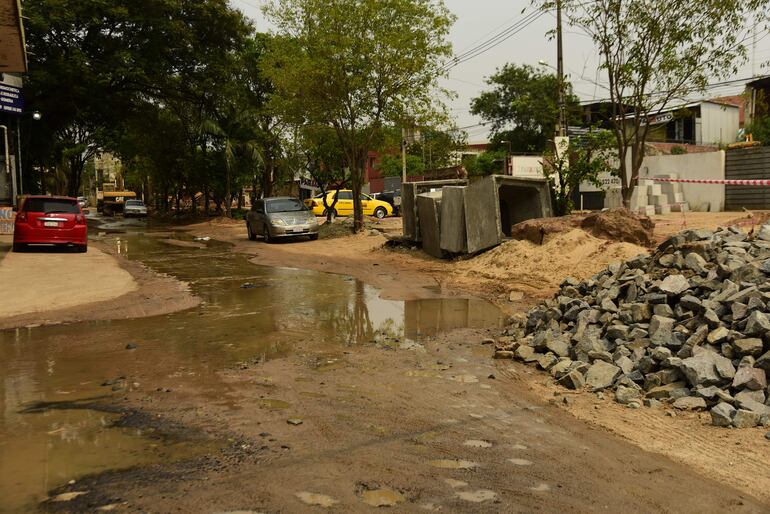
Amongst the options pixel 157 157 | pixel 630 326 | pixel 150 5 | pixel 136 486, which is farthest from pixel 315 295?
pixel 157 157

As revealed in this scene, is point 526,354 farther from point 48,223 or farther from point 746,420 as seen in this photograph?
point 48,223

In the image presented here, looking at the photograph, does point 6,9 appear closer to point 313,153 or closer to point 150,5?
point 150,5

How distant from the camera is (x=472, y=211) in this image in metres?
14.7

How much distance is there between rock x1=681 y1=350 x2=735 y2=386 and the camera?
16.8 feet

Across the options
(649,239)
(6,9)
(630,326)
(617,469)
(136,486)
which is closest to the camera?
(136,486)

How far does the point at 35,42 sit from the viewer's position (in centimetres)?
2558

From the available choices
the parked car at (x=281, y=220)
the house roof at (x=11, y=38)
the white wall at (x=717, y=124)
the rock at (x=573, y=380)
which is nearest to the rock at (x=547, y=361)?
the rock at (x=573, y=380)

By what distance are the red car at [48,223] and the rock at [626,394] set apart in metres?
16.8

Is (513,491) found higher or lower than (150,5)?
lower

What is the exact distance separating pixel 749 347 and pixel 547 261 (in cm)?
726

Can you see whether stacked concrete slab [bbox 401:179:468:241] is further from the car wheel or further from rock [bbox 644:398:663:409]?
rock [bbox 644:398:663:409]

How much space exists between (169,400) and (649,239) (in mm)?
10585

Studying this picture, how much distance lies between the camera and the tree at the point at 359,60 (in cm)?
2091

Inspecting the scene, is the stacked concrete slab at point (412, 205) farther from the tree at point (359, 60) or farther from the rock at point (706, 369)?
the rock at point (706, 369)
